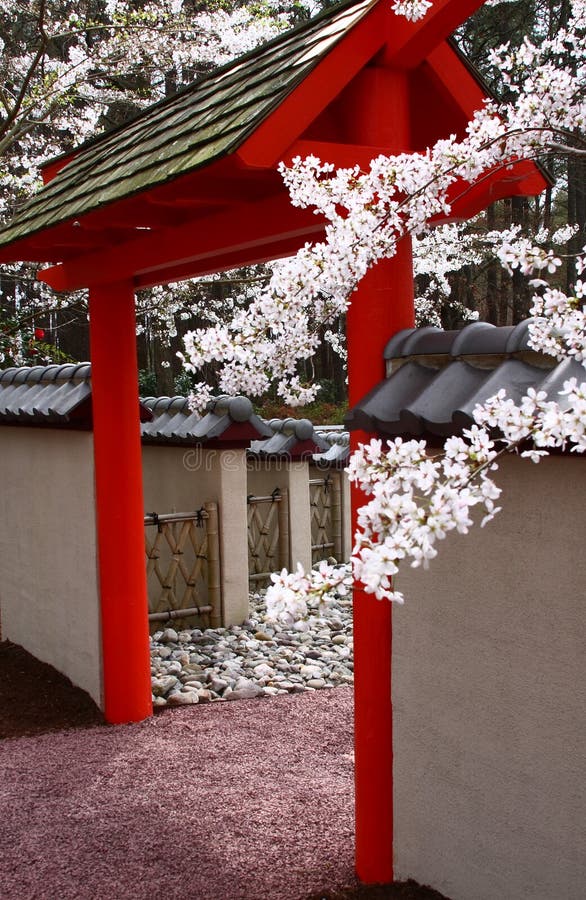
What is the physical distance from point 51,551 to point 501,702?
12.3 ft

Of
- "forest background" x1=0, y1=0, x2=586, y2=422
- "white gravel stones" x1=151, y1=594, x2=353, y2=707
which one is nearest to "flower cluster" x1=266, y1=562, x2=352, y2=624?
"forest background" x1=0, y1=0, x2=586, y2=422

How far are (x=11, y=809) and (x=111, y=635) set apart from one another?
121cm

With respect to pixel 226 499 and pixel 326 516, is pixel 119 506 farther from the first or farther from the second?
pixel 326 516

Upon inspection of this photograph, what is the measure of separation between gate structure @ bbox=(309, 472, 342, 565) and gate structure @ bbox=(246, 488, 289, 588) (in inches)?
30.5

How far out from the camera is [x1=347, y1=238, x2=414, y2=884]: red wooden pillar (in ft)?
9.30

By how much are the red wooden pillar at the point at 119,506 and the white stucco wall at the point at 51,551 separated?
16 cm

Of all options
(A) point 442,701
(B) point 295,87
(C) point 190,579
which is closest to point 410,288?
(B) point 295,87

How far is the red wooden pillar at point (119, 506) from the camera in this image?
185 inches

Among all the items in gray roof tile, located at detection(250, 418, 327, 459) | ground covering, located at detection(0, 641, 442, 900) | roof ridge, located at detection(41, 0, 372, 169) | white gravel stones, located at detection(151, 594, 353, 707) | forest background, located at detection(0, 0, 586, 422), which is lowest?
white gravel stones, located at detection(151, 594, 353, 707)

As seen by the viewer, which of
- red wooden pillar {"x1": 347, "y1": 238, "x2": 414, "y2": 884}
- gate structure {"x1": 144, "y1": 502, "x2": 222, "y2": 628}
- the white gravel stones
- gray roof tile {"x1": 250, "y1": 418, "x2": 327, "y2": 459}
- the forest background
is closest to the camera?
red wooden pillar {"x1": 347, "y1": 238, "x2": 414, "y2": 884}

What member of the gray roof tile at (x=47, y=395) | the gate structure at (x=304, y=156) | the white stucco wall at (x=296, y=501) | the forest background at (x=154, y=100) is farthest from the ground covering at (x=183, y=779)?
the white stucco wall at (x=296, y=501)

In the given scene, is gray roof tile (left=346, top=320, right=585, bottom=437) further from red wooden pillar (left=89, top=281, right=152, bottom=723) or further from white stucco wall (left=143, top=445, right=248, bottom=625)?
white stucco wall (left=143, top=445, right=248, bottom=625)

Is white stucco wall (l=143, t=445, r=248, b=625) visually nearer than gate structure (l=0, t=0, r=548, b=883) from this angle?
No

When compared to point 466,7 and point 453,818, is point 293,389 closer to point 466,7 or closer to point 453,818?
point 466,7
